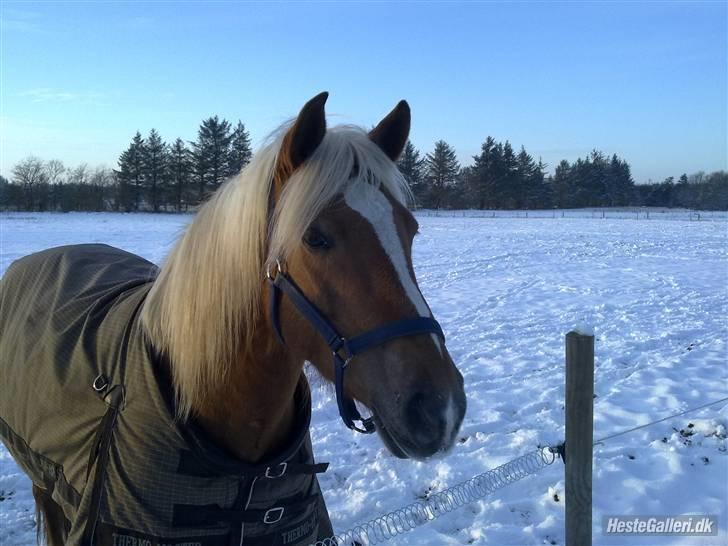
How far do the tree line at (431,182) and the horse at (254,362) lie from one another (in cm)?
3342

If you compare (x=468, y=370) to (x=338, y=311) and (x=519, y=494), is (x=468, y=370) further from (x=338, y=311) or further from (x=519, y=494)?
(x=338, y=311)

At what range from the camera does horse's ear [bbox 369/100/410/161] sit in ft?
6.51

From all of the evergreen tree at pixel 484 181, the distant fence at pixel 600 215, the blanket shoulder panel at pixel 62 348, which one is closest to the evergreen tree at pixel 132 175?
the distant fence at pixel 600 215

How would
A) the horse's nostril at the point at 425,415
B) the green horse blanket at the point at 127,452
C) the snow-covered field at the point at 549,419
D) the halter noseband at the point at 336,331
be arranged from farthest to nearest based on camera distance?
the snow-covered field at the point at 549,419, the green horse blanket at the point at 127,452, the halter noseband at the point at 336,331, the horse's nostril at the point at 425,415

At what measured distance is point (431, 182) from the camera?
5466 centimetres

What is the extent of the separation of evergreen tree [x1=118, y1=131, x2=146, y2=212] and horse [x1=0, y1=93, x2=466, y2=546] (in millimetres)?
51872

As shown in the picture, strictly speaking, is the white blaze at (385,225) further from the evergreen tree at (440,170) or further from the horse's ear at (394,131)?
the evergreen tree at (440,170)

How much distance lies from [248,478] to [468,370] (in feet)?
14.7

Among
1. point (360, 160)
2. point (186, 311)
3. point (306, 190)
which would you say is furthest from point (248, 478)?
point (360, 160)

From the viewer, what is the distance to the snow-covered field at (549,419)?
3.34 meters

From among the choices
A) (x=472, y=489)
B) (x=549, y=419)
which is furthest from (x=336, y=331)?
(x=549, y=419)

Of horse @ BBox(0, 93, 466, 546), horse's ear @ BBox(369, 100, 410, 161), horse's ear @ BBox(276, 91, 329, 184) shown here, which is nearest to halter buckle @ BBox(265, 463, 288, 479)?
horse @ BBox(0, 93, 466, 546)

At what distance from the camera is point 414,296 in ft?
4.95

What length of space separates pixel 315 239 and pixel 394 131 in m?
0.68
